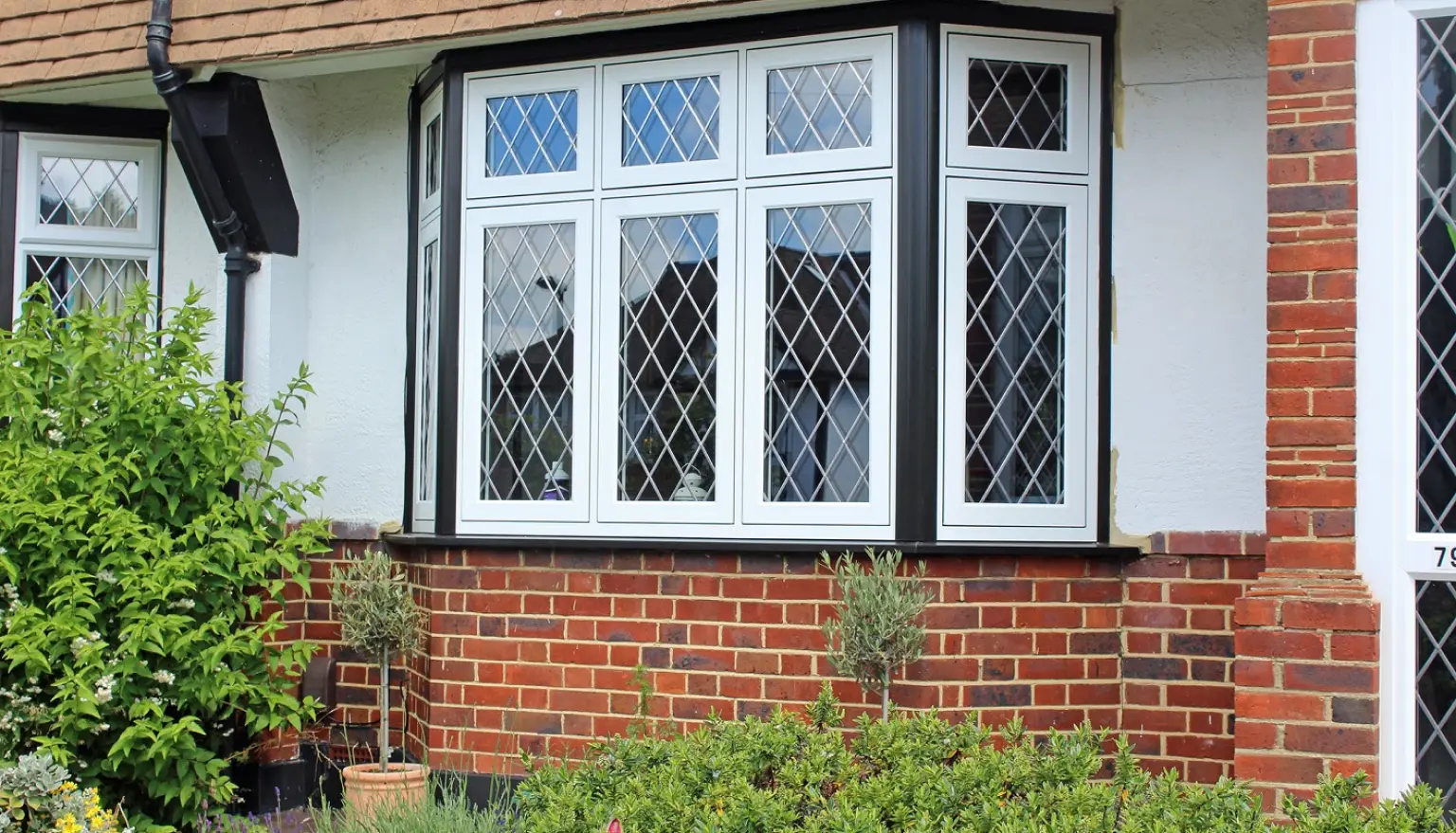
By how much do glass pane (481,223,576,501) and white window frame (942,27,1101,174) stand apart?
5.68ft

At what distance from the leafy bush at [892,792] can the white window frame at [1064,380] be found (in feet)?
6.67

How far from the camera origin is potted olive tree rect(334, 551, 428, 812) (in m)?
6.33

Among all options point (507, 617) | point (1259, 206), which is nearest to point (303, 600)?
point (507, 617)

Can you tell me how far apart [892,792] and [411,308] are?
14.7 ft

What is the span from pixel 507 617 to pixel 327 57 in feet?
8.72

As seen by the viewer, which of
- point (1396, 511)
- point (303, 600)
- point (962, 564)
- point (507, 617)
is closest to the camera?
point (1396, 511)

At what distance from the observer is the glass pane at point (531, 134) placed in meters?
6.54

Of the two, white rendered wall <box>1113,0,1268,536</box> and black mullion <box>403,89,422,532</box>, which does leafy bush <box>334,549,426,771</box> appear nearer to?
black mullion <box>403,89,422,532</box>

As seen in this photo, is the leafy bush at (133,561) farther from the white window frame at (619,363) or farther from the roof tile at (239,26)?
the white window frame at (619,363)

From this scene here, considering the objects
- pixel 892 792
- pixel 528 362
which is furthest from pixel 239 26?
pixel 892 792

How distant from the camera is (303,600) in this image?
24.5 feet

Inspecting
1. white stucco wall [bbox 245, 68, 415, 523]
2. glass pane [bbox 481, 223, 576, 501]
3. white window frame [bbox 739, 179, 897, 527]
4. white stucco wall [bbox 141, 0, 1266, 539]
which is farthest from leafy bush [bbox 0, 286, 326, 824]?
white stucco wall [bbox 141, 0, 1266, 539]

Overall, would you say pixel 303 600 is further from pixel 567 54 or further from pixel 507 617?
pixel 567 54

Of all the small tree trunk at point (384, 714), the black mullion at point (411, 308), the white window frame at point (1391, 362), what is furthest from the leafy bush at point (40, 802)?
the white window frame at point (1391, 362)
